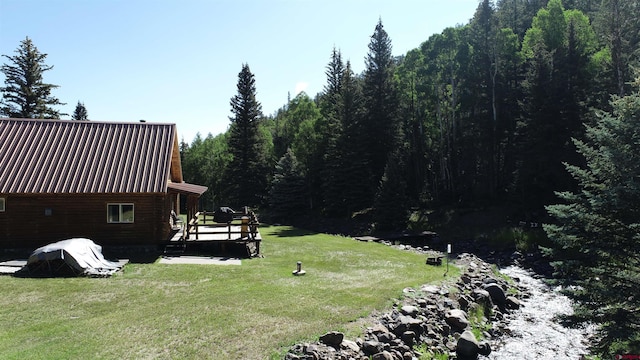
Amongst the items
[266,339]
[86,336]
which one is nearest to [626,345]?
[266,339]

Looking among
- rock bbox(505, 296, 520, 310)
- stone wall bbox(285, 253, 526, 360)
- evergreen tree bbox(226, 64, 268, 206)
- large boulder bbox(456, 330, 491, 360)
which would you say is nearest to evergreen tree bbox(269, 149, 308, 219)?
evergreen tree bbox(226, 64, 268, 206)

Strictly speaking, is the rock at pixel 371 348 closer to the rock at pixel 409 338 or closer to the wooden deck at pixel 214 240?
the rock at pixel 409 338

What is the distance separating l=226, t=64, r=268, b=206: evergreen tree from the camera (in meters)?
50.8

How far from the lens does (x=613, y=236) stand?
10.7 m

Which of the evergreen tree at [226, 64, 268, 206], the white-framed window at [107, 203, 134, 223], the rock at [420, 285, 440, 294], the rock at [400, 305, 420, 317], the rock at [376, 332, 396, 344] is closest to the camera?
the rock at [376, 332, 396, 344]

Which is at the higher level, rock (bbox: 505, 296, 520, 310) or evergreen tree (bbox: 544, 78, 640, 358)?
evergreen tree (bbox: 544, 78, 640, 358)

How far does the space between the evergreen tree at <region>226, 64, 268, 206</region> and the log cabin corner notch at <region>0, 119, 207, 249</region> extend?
95.6 feet

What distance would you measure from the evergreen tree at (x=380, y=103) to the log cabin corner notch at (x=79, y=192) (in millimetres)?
24902

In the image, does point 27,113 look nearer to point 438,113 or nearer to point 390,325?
point 438,113

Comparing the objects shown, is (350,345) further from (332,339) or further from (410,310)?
(410,310)

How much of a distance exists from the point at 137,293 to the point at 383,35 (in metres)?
41.6

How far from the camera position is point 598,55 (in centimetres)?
3198

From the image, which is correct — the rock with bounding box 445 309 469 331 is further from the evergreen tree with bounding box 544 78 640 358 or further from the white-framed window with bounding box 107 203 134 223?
the white-framed window with bounding box 107 203 134 223

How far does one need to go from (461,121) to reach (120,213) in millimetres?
35633
